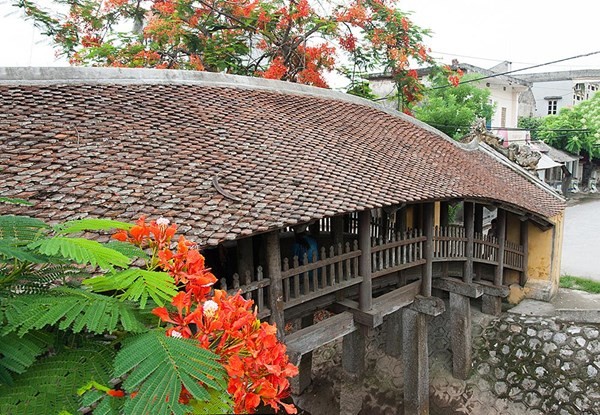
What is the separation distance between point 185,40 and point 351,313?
837 centimetres

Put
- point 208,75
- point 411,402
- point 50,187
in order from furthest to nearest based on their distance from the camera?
point 411,402, point 208,75, point 50,187

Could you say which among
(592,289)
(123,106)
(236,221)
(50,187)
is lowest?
(592,289)

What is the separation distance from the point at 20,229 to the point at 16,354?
23.4 inches

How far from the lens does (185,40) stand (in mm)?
11141

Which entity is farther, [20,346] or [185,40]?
[185,40]

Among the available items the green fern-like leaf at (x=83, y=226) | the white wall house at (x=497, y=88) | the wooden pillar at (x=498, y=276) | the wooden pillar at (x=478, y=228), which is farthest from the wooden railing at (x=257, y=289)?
the white wall house at (x=497, y=88)

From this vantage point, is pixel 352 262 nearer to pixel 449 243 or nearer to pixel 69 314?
pixel 449 243

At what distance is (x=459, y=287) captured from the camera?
29.6 ft

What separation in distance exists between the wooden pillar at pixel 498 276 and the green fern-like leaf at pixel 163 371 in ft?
31.3

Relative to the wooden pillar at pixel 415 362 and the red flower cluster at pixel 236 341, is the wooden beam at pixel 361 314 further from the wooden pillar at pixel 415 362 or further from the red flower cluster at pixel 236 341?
the red flower cluster at pixel 236 341

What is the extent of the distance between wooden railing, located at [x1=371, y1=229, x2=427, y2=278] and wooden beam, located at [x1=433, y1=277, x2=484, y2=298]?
1.77 meters

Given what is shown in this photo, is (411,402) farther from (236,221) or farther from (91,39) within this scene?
(91,39)

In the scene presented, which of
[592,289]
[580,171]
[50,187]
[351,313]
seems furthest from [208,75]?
[580,171]

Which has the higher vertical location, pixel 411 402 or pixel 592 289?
pixel 592 289
